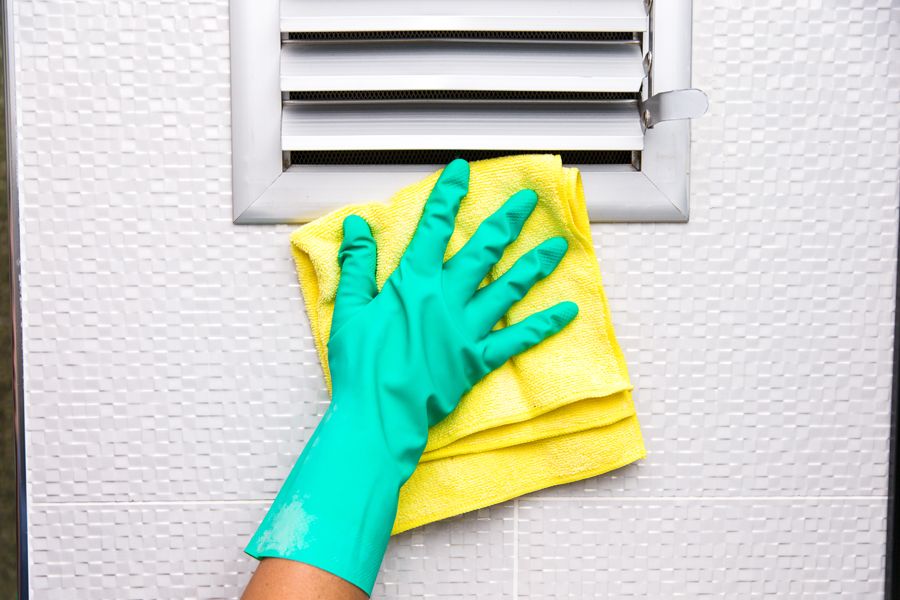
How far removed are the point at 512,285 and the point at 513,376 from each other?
0.10 meters

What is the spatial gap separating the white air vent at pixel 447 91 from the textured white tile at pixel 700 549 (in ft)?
1.15

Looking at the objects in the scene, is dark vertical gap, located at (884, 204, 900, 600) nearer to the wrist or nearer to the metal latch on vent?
the metal latch on vent

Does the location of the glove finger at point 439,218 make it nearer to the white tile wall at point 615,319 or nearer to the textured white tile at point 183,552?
the white tile wall at point 615,319

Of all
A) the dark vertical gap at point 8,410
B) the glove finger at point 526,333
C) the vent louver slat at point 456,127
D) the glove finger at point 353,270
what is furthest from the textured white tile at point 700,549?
the dark vertical gap at point 8,410

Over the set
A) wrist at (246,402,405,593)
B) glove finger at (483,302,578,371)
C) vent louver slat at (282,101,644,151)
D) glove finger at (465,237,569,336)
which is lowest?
wrist at (246,402,405,593)

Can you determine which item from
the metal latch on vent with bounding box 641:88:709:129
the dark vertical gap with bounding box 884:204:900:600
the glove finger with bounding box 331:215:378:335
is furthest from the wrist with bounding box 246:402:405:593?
the dark vertical gap with bounding box 884:204:900:600

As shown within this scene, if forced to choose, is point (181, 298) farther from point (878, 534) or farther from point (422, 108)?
point (878, 534)

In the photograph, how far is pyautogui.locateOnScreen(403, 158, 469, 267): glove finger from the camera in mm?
659

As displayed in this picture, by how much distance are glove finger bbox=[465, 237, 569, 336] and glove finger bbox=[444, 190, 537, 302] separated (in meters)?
0.02

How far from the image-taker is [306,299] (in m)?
0.70

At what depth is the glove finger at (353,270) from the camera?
666 mm

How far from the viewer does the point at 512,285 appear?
0.67 m

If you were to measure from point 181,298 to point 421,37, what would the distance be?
0.40 metres

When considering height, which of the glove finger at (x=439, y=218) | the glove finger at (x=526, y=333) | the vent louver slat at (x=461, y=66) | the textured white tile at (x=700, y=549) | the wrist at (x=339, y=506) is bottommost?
the textured white tile at (x=700, y=549)
